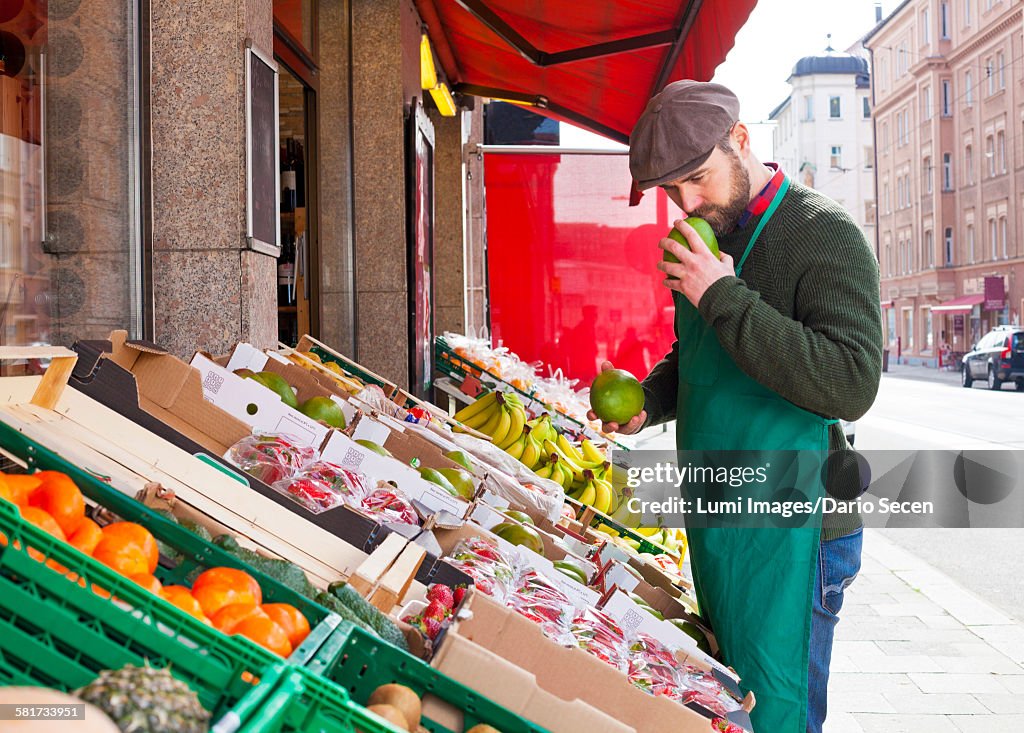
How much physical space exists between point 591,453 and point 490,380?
3.62 ft

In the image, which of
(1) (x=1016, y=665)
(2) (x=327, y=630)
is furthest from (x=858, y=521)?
(1) (x=1016, y=665)

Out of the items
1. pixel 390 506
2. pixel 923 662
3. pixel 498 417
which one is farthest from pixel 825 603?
pixel 498 417

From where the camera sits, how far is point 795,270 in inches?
91.3

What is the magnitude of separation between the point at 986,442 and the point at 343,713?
1466cm

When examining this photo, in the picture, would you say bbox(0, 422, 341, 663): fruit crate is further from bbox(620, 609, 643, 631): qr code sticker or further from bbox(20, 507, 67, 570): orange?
bbox(620, 609, 643, 631): qr code sticker

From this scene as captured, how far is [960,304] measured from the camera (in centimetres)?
4988

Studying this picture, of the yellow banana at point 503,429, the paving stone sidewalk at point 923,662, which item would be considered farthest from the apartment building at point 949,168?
the yellow banana at point 503,429

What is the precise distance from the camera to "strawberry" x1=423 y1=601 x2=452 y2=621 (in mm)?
1882

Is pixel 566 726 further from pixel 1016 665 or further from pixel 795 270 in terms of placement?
pixel 1016 665

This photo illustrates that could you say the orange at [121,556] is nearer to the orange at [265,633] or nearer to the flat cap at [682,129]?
the orange at [265,633]

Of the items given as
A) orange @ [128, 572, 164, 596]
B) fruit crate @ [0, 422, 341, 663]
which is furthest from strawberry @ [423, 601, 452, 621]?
A: orange @ [128, 572, 164, 596]

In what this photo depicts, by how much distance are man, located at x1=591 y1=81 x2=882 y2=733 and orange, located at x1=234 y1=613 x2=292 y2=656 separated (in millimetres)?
1258

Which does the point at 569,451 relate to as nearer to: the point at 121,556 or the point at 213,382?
the point at 213,382

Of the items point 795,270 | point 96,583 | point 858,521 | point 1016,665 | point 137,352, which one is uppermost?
point 795,270
